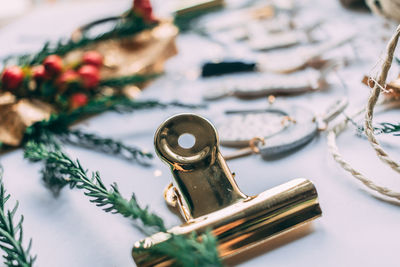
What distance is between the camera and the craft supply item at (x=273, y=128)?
0.49m

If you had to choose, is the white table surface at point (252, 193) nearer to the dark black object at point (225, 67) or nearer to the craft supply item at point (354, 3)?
the dark black object at point (225, 67)

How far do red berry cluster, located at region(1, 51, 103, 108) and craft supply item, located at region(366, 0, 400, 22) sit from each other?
0.57 metres

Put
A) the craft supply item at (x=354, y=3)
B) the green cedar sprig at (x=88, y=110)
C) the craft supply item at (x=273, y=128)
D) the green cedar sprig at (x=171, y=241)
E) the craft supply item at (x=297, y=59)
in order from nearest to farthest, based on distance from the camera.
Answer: the green cedar sprig at (x=171, y=241) < the craft supply item at (x=273, y=128) < the green cedar sprig at (x=88, y=110) < the craft supply item at (x=297, y=59) < the craft supply item at (x=354, y=3)

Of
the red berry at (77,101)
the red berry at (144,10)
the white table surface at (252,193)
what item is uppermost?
the red berry at (144,10)

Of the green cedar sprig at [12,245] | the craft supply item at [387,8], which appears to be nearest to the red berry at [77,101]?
the green cedar sprig at [12,245]

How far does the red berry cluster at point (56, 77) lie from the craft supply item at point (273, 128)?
0.30 m

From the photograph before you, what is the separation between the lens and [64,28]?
1.28 metres

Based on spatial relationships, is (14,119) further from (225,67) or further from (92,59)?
(225,67)

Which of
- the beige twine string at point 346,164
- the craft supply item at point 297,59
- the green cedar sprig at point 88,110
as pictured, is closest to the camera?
the beige twine string at point 346,164

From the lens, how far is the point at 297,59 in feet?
2.46

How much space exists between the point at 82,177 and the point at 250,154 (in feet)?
0.78

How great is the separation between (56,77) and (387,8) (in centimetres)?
65

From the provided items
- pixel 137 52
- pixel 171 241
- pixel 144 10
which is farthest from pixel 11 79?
pixel 171 241

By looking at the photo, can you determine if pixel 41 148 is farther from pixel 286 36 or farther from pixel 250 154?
pixel 286 36
